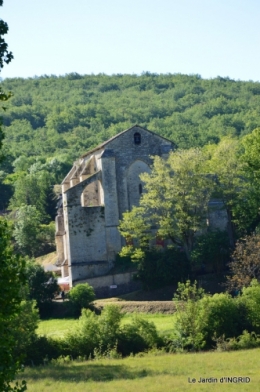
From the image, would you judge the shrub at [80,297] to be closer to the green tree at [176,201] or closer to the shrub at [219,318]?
the green tree at [176,201]

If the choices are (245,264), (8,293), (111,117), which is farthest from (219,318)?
(111,117)

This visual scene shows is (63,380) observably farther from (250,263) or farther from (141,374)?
(250,263)

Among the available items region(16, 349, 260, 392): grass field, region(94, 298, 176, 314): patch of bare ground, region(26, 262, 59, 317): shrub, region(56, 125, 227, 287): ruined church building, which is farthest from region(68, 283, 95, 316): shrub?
region(16, 349, 260, 392): grass field

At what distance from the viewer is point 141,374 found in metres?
31.3

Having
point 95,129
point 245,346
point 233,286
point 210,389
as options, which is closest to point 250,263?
point 233,286

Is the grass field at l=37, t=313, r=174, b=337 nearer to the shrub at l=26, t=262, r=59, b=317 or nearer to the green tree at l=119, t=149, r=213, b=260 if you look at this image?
the shrub at l=26, t=262, r=59, b=317

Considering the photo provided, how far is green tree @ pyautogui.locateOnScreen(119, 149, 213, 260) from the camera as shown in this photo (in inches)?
1897

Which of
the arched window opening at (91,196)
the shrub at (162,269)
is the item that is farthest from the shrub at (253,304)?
the arched window opening at (91,196)

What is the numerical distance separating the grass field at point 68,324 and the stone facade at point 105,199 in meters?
6.04

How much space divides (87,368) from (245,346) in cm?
818

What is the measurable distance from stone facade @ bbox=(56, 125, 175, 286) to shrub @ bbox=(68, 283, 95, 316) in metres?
4.59

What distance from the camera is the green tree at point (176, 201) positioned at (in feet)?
158

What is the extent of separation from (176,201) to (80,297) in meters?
8.66

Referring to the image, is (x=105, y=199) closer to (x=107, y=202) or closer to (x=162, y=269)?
(x=107, y=202)
